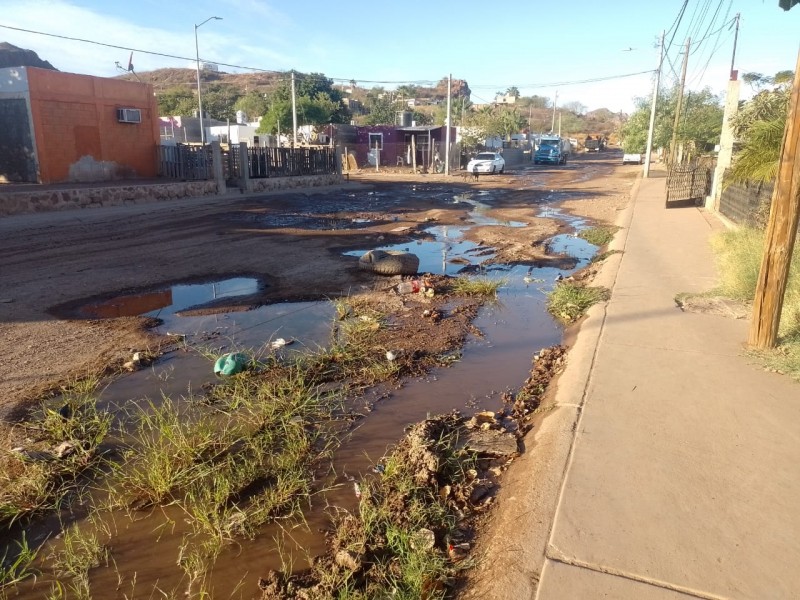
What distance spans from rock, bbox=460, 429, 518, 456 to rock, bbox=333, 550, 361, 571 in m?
1.37

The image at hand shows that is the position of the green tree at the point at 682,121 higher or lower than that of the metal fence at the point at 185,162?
higher

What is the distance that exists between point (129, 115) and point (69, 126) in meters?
2.51

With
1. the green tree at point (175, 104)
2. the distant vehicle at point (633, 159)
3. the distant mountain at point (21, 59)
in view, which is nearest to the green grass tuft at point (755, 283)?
the distant vehicle at point (633, 159)

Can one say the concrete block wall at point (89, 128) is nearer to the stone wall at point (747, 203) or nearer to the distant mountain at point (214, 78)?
the stone wall at point (747, 203)

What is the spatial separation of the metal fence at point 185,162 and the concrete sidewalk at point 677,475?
2000cm

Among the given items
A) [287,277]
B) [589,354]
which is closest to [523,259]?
[287,277]

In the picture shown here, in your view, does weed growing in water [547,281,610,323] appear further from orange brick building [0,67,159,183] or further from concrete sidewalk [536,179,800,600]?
orange brick building [0,67,159,183]

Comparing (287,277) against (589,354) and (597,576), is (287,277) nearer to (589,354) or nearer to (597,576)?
(589,354)

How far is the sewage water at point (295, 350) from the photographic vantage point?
10.5 feet

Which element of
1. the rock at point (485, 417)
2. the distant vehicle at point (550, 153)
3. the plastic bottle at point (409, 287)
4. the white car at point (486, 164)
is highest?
the distant vehicle at point (550, 153)

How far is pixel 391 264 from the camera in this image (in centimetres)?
977

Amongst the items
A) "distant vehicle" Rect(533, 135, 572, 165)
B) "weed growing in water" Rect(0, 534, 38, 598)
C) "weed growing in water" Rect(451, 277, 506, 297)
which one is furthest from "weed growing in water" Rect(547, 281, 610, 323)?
"distant vehicle" Rect(533, 135, 572, 165)

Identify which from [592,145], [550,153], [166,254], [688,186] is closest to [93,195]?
[166,254]

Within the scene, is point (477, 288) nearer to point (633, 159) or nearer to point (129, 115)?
point (129, 115)
